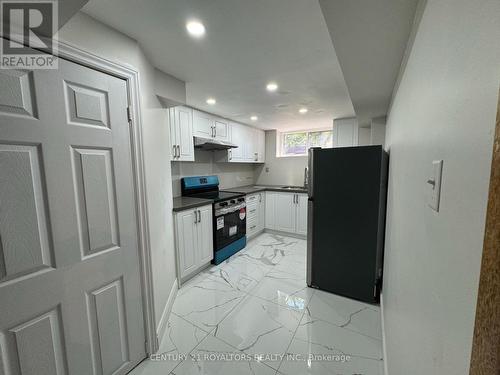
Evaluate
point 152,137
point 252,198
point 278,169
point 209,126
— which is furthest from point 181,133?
point 278,169

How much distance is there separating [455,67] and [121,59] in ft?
5.34

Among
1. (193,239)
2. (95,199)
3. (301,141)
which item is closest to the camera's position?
(95,199)

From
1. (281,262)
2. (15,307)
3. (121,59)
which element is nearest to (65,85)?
(121,59)

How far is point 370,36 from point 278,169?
380 centimetres

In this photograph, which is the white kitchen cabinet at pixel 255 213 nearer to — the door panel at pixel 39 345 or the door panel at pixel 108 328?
the door panel at pixel 108 328

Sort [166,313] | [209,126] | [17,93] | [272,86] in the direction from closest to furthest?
[17,93]
[166,313]
[272,86]
[209,126]

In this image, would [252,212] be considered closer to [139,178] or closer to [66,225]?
[139,178]

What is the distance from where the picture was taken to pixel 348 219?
2.13m

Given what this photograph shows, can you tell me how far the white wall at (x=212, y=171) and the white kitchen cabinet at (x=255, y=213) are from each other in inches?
25.7

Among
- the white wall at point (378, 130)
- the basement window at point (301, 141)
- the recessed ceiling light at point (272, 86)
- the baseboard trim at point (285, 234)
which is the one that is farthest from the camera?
the basement window at point (301, 141)

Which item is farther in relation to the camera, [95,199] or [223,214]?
[223,214]

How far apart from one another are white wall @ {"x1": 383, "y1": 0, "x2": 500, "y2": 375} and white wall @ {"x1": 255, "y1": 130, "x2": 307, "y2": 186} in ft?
12.7
